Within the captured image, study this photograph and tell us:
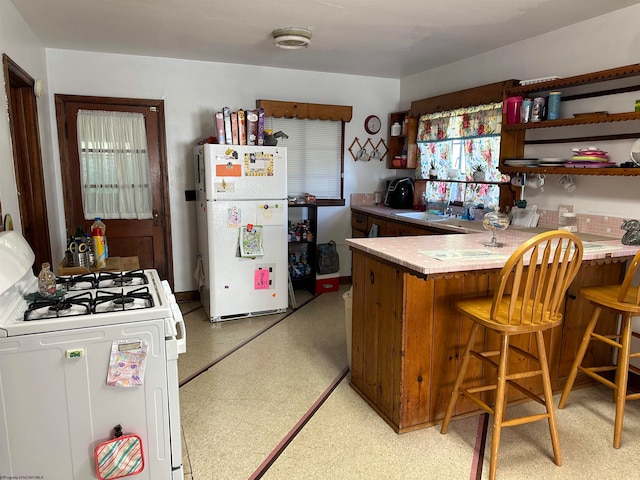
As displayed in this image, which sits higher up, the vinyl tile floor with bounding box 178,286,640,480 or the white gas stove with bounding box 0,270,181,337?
the white gas stove with bounding box 0,270,181,337

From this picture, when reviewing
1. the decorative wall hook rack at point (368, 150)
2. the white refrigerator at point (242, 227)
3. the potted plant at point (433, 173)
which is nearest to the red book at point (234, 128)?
the white refrigerator at point (242, 227)

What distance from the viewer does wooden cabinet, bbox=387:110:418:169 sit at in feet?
15.5

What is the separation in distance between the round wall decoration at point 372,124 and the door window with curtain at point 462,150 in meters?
0.60

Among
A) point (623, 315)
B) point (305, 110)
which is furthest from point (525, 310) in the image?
point (305, 110)

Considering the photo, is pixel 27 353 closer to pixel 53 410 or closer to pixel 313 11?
pixel 53 410

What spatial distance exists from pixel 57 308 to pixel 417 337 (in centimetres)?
160

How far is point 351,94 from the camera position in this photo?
4.92 metres

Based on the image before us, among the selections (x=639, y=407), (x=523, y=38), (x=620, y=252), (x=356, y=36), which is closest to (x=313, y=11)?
(x=356, y=36)

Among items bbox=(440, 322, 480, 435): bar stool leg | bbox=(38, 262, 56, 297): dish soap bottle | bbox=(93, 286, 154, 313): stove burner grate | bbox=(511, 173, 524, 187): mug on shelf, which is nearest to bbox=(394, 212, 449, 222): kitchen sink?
bbox=(511, 173, 524, 187): mug on shelf

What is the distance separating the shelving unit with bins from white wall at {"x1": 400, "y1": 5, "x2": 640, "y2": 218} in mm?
2037

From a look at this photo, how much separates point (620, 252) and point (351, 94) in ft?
10.7

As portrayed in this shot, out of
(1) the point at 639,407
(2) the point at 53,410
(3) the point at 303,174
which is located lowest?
(1) the point at 639,407

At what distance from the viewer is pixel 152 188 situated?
14.1 ft

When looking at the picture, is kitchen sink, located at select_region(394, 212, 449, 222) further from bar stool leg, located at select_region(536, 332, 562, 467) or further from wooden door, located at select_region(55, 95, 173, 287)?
wooden door, located at select_region(55, 95, 173, 287)
